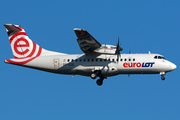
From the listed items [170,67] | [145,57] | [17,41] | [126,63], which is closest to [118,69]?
[126,63]

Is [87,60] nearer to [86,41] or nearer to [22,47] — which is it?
[86,41]

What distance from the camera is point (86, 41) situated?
82.0 ft

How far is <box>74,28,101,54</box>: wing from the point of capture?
78.3ft

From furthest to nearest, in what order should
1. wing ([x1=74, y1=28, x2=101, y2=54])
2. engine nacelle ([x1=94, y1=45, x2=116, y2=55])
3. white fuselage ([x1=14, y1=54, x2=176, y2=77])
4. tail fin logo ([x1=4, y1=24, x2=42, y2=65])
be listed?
tail fin logo ([x1=4, y1=24, x2=42, y2=65])
white fuselage ([x1=14, y1=54, x2=176, y2=77])
engine nacelle ([x1=94, y1=45, x2=116, y2=55])
wing ([x1=74, y1=28, x2=101, y2=54])

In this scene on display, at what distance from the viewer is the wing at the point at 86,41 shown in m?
23.9

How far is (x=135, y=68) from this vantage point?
85.3 feet

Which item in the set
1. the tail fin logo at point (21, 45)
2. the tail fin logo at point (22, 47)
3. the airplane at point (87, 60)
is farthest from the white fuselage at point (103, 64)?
the tail fin logo at point (22, 47)

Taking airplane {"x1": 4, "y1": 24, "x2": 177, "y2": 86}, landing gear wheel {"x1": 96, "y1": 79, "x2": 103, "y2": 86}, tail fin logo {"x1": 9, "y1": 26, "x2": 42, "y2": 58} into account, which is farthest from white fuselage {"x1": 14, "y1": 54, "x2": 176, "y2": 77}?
landing gear wheel {"x1": 96, "y1": 79, "x2": 103, "y2": 86}

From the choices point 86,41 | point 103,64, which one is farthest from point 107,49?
point 86,41

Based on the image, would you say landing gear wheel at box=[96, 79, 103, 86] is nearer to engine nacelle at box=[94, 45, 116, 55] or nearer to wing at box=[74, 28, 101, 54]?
wing at box=[74, 28, 101, 54]

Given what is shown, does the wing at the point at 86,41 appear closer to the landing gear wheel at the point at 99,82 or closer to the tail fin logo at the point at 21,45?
the landing gear wheel at the point at 99,82

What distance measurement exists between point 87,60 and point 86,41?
8.05 ft

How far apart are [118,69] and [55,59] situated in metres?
5.95

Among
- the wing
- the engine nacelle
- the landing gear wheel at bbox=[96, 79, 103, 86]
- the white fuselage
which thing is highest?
the wing
